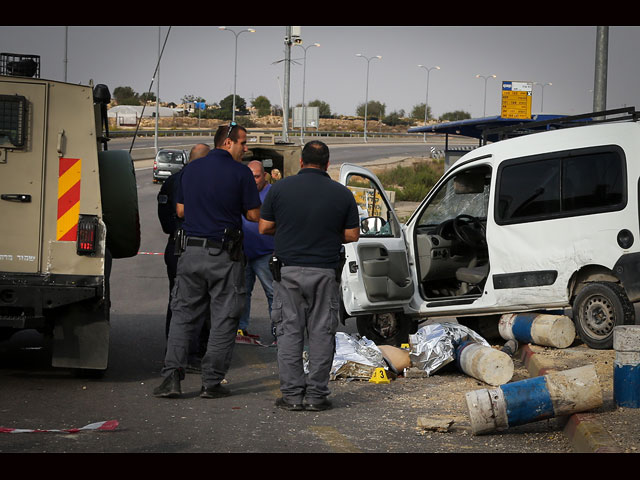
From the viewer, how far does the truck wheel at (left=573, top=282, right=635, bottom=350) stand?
29.0 feet

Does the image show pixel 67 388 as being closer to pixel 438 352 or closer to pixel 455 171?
pixel 438 352

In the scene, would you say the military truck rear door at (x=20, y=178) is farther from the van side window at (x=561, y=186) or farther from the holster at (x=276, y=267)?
the van side window at (x=561, y=186)

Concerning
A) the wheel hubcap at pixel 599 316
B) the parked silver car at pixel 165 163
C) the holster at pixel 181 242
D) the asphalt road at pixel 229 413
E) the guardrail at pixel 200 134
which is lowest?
the asphalt road at pixel 229 413

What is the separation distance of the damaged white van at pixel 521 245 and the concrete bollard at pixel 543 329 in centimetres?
10

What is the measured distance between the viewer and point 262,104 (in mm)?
157875

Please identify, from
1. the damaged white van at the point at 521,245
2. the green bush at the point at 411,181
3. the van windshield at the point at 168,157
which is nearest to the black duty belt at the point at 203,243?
the damaged white van at the point at 521,245

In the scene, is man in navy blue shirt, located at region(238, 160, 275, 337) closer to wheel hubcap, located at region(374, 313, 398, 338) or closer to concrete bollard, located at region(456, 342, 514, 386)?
wheel hubcap, located at region(374, 313, 398, 338)

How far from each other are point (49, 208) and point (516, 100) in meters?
25.5

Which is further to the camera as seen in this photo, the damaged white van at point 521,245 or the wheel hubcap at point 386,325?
the wheel hubcap at point 386,325

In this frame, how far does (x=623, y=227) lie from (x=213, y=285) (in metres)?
3.93

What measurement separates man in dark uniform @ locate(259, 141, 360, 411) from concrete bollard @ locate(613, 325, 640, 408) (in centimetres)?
207

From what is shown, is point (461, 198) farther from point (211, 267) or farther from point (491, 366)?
point (211, 267)

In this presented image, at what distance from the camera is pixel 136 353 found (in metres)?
9.80

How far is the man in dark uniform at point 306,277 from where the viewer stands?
725 cm
